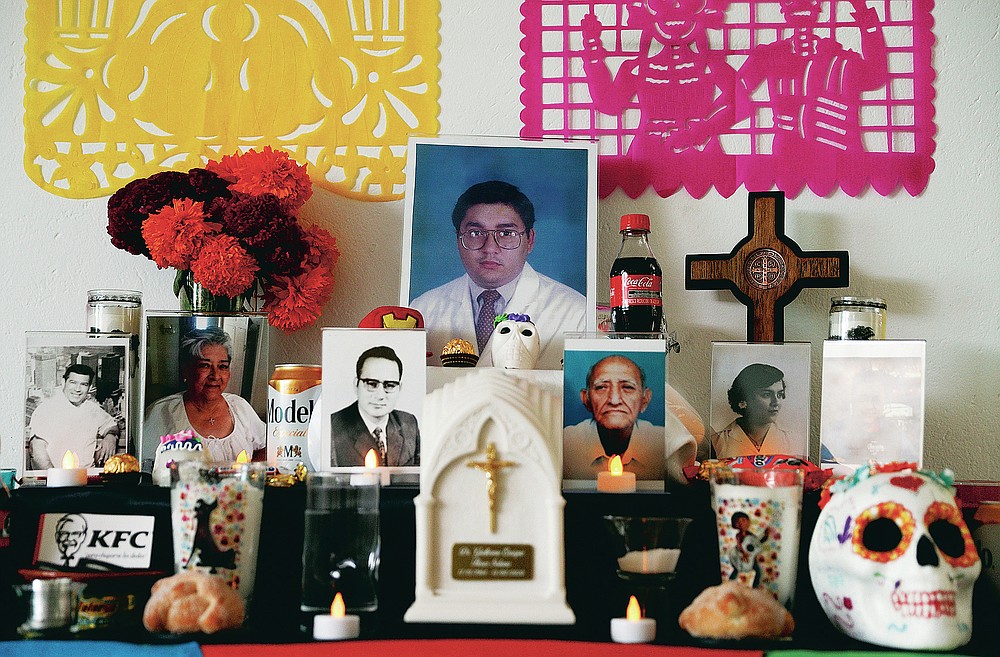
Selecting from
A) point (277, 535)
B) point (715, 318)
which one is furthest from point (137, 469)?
point (715, 318)

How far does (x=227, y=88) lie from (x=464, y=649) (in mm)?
1013

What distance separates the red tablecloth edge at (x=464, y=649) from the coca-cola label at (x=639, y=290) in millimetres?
510

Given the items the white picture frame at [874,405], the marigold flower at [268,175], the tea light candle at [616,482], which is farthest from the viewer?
the marigold flower at [268,175]

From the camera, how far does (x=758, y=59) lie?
1511mm

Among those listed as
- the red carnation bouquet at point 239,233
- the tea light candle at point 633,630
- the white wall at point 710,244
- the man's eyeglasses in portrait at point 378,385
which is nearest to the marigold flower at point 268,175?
the red carnation bouquet at point 239,233

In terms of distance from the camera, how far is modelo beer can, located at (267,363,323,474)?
4.09ft

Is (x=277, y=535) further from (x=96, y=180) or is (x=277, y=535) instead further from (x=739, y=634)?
(x=96, y=180)

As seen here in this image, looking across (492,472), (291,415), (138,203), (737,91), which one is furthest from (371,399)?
(737,91)

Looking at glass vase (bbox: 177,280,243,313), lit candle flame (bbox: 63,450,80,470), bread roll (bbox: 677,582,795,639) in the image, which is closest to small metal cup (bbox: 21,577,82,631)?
lit candle flame (bbox: 63,450,80,470)

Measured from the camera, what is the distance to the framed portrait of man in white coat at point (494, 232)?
4.67 ft

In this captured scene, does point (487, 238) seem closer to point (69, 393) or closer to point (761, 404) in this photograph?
point (761, 404)

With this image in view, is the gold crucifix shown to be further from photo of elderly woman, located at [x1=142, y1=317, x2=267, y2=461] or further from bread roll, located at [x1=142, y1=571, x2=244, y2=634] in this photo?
photo of elderly woman, located at [x1=142, y1=317, x2=267, y2=461]

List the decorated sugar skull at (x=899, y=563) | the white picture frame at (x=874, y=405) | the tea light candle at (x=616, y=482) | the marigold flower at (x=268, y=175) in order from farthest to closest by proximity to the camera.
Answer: the marigold flower at (x=268, y=175)
the white picture frame at (x=874, y=405)
the tea light candle at (x=616, y=482)
the decorated sugar skull at (x=899, y=563)

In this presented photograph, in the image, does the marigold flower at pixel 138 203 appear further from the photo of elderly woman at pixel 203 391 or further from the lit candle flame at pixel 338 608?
the lit candle flame at pixel 338 608
